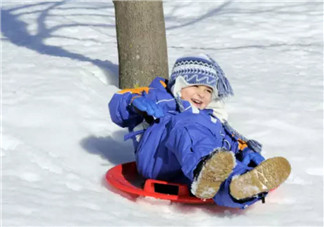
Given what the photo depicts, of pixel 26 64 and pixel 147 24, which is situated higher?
pixel 147 24

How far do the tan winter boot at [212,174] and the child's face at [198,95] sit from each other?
2.28 ft

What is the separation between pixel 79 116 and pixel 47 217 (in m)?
2.14

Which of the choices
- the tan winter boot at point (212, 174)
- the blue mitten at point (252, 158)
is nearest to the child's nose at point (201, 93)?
the blue mitten at point (252, 158)

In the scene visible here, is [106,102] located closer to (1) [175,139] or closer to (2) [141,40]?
(2) [141,40]

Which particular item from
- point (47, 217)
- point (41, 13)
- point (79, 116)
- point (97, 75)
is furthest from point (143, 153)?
point (41, 13)

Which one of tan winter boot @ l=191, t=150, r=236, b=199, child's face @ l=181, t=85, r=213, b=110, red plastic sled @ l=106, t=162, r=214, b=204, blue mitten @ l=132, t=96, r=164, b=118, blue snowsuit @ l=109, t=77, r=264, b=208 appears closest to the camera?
tan winter boot @ l=191, t=150, r=236, b=199

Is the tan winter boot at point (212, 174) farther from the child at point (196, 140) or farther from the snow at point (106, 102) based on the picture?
the snow at point (106, 102)

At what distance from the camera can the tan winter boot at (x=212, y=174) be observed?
3676 mm

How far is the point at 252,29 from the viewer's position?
30.7ft

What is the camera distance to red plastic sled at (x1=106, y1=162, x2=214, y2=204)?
13.2 ft

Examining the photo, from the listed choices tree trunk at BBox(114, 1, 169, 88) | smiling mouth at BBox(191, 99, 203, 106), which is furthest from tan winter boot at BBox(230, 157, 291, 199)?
tree trunk at BBox(114, 1, 169, 88)

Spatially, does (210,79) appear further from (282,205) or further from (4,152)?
(4,152)

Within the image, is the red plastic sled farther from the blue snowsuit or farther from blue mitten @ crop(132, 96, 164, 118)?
blue mitten @ crop(132, 96, 164, 118)

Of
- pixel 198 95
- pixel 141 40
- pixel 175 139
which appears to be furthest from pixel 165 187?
pixel 141 40
